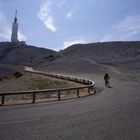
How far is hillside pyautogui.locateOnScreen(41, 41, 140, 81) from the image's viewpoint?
92.2 m

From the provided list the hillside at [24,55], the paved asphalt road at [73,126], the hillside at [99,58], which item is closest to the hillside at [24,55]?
the hillside at [24,55]

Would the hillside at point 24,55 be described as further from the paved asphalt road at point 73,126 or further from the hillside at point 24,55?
the paved asphalt road at point 73,126

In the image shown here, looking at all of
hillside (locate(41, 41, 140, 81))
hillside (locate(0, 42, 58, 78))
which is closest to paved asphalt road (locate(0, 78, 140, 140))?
hillside (locate(41, 41, 140, 81))

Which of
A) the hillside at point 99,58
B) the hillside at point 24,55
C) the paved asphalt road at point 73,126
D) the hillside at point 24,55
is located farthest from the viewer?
the hillside at point 24,55

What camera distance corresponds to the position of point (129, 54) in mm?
112938

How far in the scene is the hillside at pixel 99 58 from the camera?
302 feet

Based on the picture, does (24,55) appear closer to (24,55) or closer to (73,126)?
(24,55)

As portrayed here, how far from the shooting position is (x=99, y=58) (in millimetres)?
115875

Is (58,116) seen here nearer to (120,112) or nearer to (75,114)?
(75,114)

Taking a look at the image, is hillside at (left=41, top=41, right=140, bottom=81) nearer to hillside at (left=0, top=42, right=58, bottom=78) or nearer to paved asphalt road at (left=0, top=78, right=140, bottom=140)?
hillside at (left=0, top=42, right=58, bottom=78)

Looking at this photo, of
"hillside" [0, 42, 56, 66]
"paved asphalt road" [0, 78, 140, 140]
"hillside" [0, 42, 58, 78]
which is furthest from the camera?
"hillside" [0, 42, 56, 66]

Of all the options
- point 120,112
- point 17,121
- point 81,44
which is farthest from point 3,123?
point 81,44

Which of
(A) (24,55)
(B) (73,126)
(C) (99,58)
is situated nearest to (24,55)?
(A) (24,55)

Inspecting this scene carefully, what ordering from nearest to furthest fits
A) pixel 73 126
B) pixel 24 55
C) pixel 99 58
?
pixel 73 126, pixel 99 58, pixel 24 55
